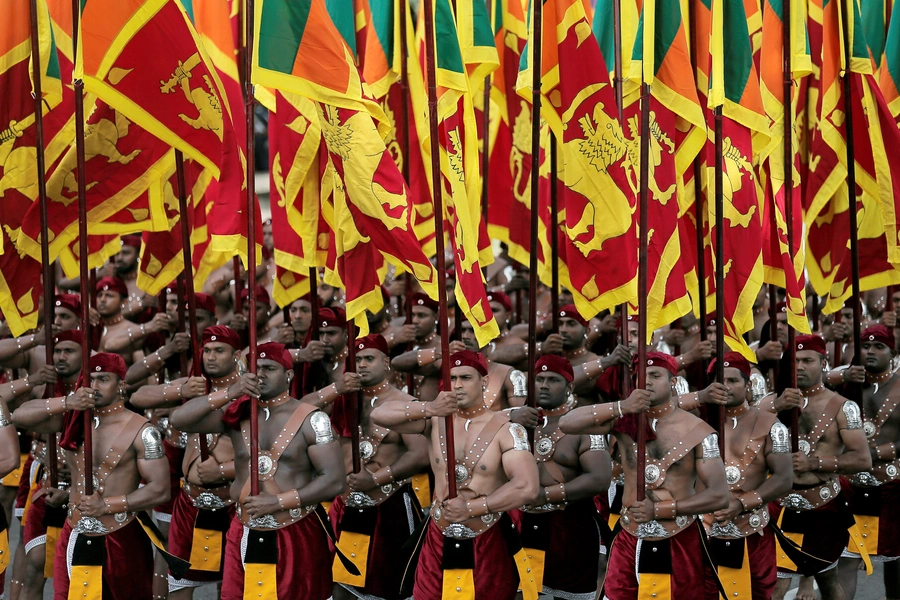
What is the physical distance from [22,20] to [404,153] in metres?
3.07

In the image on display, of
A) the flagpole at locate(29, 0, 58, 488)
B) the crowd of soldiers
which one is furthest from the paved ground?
the flagpole at locate(29, 0, 58, 488)

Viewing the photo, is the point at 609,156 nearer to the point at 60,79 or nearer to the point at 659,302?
the point at 659,302

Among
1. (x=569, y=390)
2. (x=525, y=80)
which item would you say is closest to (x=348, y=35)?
(x=525, y=80)

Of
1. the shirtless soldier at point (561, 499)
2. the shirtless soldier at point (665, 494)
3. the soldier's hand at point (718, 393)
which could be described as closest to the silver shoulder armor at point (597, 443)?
the shirtless soldier at point (561, 499)

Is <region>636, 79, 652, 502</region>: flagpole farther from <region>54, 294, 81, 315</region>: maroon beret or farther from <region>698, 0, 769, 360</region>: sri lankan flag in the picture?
<region>54, 294, 81, 315</region>: maroon beret

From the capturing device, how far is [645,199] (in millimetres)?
7188

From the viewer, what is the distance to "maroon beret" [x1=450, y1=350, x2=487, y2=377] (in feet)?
24.9

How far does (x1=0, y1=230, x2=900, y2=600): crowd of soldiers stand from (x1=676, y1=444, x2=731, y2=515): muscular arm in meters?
0.02

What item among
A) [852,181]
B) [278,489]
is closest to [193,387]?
[278,489]

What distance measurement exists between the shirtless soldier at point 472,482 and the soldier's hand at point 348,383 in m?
0.75

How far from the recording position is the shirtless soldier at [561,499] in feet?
26.8

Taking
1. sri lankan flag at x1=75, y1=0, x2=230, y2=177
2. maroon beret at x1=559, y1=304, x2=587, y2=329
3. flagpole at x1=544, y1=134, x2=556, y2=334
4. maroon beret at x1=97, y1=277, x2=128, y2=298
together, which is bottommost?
maroon beret at x1=559, y1=304, x2=587, y2=329

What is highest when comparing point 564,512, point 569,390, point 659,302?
point 659,302

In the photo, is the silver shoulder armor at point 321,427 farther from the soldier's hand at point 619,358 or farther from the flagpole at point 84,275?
the soldier's hand at point 619,358
